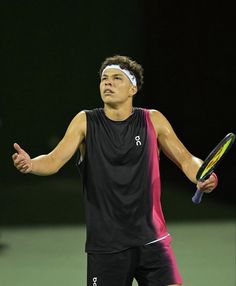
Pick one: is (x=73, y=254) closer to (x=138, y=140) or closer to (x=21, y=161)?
(x=138, y=140)

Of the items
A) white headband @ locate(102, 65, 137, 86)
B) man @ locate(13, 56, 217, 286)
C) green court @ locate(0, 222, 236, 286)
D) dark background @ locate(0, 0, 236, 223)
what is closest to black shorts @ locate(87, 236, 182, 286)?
man @ locate(13, 56, 217, 286)

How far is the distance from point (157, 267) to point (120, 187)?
38 cm

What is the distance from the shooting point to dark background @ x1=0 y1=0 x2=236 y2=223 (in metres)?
9.50

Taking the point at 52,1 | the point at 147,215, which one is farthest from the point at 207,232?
the point at 52,1

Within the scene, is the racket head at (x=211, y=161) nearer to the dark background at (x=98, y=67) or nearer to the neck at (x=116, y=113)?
the neck at (x=116, y=113)

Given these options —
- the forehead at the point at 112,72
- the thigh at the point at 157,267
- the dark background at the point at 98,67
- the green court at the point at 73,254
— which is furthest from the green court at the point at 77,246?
the forehead at the point at 112,72

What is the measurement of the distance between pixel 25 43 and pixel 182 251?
4.64m

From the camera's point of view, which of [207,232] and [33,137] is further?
[33,137]

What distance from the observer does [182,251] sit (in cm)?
579

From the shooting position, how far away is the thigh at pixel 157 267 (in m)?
3.06

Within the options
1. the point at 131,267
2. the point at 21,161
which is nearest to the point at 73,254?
the point at 131,267

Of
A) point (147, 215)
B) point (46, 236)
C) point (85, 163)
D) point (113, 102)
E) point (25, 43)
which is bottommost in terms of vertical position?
point (46, 236)

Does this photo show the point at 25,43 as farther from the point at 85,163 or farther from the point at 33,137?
the point at 85,163

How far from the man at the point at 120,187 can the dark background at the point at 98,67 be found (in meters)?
6.32
